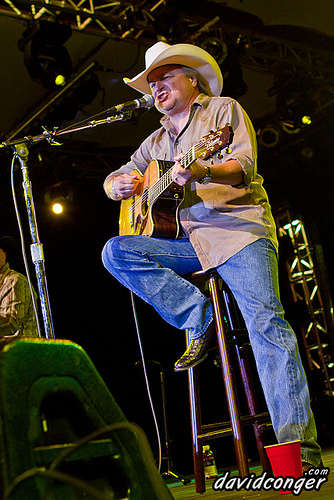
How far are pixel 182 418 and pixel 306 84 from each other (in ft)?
18.5

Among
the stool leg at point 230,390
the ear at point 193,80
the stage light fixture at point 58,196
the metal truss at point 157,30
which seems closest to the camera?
the stool leg at point 230,390

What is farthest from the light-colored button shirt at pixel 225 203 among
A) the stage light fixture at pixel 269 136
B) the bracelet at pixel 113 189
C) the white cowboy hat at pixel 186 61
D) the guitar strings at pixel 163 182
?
the stage light fixture at pixel 269 136

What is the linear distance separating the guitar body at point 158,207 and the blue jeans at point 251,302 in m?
0.08

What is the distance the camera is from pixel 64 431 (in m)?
1.12

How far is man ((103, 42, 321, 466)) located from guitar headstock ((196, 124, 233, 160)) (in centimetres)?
5

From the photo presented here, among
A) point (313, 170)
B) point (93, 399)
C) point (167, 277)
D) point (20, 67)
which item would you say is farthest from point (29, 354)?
point (313, 170)

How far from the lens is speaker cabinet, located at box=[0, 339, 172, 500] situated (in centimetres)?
94

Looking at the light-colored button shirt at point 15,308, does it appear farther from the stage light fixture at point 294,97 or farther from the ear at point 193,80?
the stage light fixture at point 294,97

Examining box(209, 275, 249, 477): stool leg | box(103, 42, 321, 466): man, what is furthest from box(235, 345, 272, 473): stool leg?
box(103, 42, 321, 466): man

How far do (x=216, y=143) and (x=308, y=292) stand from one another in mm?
6719

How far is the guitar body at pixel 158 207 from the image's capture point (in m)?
2.92

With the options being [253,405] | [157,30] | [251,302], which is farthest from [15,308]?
[157,30]

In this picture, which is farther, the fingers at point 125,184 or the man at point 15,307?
the man at point 15,307

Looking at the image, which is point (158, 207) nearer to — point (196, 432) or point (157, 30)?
point (196, 432)
